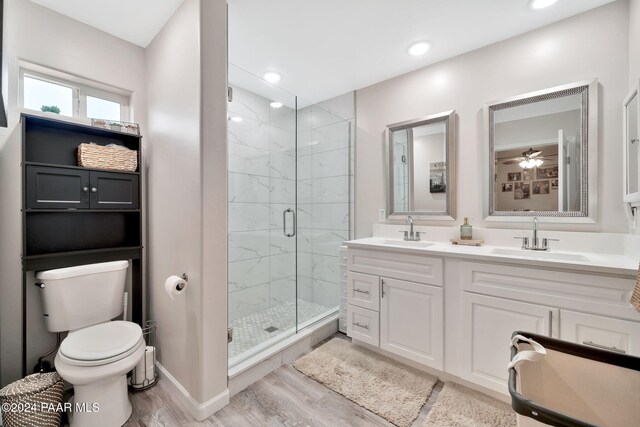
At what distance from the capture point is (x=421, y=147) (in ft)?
8.10

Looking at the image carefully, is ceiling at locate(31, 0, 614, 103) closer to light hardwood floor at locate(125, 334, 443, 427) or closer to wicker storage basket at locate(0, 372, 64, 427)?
wicker storage basket at locate(0, 372, 64, 427)

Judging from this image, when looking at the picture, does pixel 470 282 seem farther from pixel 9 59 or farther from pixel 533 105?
pixel 9 59

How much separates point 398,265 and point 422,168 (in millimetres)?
987

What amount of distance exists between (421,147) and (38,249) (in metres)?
2.94

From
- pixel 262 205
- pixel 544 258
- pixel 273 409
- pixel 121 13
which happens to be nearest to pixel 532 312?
pixel 544 258

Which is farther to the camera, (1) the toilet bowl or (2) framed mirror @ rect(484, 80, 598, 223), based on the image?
(2) framed mirror @ rect(484, 80, 598, 223)

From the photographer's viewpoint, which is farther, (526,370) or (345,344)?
(345,344)

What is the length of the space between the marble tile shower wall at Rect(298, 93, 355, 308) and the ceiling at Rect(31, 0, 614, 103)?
0.61m

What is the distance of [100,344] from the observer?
4.99ft

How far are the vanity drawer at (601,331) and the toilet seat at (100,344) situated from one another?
2.37 m

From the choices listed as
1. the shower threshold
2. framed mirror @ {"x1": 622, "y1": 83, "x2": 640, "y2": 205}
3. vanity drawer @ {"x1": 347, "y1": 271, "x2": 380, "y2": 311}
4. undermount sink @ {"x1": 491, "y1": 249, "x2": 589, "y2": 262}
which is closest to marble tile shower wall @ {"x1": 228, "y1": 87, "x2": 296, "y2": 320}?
the shower threshold

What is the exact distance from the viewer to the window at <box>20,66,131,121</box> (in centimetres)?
177

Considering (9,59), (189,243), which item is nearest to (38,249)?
(189,243)

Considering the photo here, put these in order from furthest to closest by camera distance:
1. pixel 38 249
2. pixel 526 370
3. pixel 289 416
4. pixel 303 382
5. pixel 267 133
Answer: pixel 267 133, pixel 303 382, pixel 38 249, pixel 289 416, pixel 526 370
